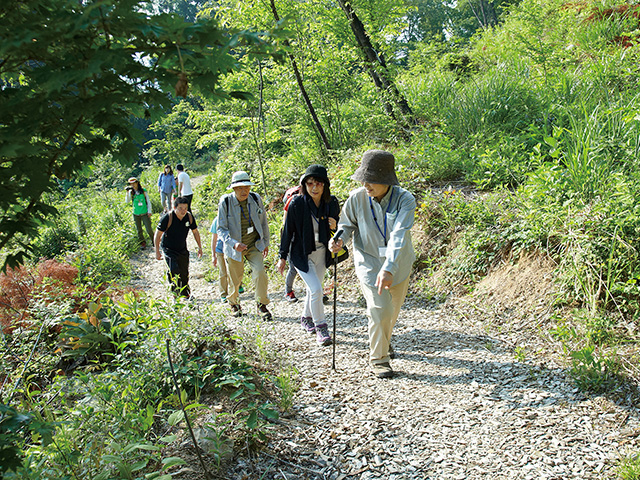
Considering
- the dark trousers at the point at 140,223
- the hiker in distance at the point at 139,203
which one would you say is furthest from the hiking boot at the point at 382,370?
the dark trousers at the point at 140,223

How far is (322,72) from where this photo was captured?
9.62m

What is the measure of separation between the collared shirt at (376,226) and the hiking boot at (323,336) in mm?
1190

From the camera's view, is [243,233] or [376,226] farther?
[243,233]

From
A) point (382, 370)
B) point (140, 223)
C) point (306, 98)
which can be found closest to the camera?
point (382, 370)

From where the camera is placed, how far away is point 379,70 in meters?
8.59

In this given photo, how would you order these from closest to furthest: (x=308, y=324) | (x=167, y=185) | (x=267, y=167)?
(x=308, y=324), (x=267, y=167), (x=167, y=185)

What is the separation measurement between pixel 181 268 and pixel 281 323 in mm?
1847

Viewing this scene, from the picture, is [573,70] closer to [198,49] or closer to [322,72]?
[322,72]

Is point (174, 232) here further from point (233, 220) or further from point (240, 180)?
point (240, 180)

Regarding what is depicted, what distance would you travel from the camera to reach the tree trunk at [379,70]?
873 cm

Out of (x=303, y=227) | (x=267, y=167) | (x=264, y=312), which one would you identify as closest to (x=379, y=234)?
(x=303, y=227)

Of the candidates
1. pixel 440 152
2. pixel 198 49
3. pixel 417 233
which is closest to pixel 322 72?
pixel 440 152

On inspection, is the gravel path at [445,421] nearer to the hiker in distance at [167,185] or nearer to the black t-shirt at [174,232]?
the black t-shirt at [174,232]

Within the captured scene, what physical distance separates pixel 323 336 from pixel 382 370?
109 cm
